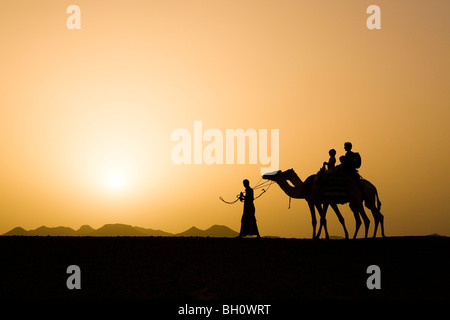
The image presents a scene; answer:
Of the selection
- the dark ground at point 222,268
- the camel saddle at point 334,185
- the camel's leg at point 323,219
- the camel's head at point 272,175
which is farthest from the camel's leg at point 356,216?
the camel's head at point 272,175

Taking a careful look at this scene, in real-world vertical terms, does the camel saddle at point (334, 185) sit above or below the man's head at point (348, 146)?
below

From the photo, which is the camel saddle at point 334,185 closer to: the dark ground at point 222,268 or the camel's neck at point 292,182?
the camel's neck at point 292,182

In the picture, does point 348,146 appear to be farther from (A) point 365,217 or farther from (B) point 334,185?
(A) point 365,217

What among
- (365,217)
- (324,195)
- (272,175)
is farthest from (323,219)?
(272,175)

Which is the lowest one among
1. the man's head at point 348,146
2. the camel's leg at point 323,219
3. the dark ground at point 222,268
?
the dark ground at point 222,268

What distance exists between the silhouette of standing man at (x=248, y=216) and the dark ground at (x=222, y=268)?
1058 millimetres

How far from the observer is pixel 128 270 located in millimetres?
19828

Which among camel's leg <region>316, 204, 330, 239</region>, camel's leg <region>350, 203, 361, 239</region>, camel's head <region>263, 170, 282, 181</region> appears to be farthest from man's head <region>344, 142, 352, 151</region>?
camel's head <region>263, 170, 282, 181</region>

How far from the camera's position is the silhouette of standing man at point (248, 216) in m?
25.5

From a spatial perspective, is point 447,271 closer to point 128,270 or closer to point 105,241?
point 128,270

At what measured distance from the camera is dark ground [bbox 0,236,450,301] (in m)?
17.8

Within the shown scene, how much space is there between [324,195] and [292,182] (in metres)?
1.85

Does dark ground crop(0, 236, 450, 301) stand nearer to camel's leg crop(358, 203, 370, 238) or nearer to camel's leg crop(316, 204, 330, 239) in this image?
camel's leg crop(316, 204, 330, 239)
